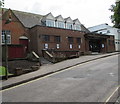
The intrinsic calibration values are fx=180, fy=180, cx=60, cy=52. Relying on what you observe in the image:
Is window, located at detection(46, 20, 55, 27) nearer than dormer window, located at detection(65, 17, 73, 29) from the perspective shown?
Yes

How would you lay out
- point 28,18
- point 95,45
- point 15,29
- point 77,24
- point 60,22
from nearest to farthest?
point 15,29
point 28,18
point 60,22
point 77,24
point 95,45

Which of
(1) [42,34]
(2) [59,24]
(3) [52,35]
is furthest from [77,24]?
(1) [42,34]

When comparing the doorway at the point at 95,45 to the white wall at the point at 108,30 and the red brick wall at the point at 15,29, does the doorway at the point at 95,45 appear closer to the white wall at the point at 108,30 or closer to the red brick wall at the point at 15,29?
the white wall at the point at 108,30

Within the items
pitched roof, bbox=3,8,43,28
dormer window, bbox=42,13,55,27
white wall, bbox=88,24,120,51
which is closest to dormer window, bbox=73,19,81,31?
Result: dormer window, bbox=42,13,55,27

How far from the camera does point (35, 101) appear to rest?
25.3ft

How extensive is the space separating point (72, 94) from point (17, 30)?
69.3 feet

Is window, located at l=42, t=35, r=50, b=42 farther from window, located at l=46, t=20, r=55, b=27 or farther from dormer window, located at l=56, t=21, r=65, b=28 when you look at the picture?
dormer window, located at l=56, t=21, r=65, b=28

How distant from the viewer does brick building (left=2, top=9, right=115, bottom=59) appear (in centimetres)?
2703

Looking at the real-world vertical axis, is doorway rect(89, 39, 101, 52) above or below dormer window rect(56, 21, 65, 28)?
below

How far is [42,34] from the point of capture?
2747 centimetres

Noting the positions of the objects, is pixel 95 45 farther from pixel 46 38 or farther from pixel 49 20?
pixel 46 38

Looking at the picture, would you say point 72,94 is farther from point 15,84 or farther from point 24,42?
point 24,42

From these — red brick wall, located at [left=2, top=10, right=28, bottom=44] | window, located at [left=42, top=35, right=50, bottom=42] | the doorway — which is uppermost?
red brick wall, located at [left=2, top=10, right=28, bottom=44]

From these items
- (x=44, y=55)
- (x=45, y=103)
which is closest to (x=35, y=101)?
(x=45, y=103)
